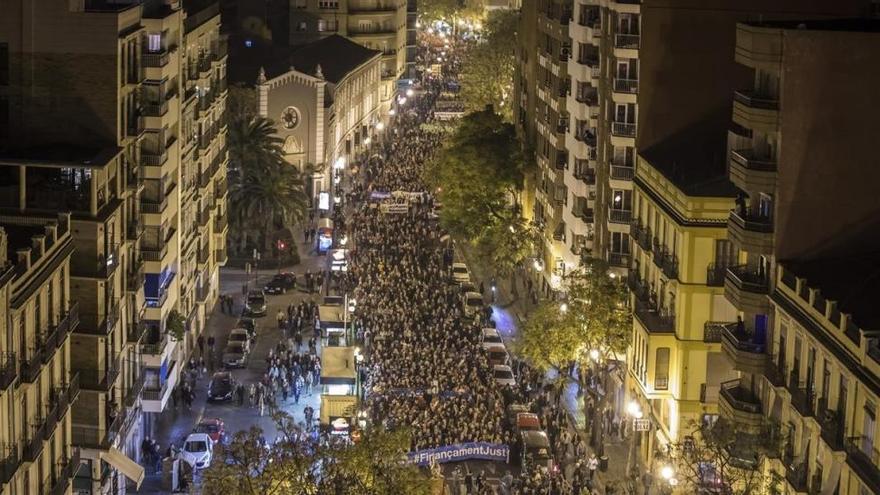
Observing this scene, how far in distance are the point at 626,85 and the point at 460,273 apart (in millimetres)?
26222

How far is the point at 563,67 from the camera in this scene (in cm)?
10281

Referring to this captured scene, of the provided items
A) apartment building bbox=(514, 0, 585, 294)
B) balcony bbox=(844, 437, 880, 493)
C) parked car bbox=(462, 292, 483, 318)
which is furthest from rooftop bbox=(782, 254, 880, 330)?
parked car bbox=(462, 292, 483, 318)

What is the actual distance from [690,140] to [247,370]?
78.8 feet

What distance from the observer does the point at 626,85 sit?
84.7 meters

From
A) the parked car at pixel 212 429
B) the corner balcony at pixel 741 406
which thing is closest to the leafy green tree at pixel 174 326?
the parked car at pixel 212 429

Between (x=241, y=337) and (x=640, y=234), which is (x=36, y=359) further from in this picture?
(x=241, y=337)

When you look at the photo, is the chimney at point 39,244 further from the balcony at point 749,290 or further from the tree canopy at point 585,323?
the tree canopy at point 585,323

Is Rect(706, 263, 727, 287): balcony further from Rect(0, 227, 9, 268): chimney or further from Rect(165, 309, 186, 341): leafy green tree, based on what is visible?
Rect(0, 227, 9, 268): chimney

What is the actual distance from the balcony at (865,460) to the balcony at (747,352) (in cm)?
850

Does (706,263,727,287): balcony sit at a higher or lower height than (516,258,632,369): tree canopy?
higher

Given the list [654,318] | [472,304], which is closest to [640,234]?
[654,318]

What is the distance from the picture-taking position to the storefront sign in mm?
70562

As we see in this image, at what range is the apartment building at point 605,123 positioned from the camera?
277ft

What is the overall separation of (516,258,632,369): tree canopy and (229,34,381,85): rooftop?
5649cm
